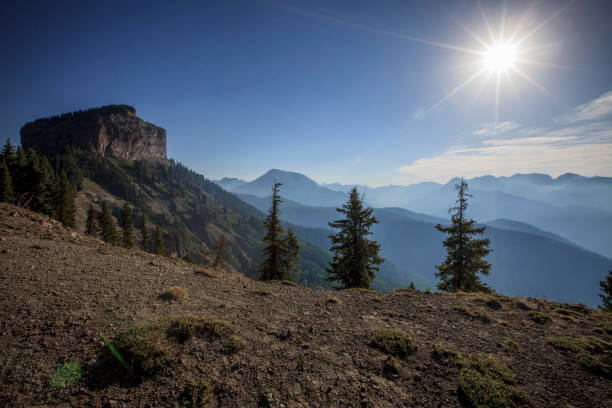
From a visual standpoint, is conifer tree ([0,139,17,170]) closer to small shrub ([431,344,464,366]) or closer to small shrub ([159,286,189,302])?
small shrub ([159,286,189,302])

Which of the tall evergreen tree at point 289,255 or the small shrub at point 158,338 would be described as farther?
the tall evergreen tree at point 289,255

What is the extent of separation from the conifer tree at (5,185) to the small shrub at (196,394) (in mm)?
47819

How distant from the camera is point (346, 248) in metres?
22.3

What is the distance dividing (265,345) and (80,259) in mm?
11702

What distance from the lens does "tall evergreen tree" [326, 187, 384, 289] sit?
2156 cm

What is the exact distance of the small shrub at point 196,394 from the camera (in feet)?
15.3

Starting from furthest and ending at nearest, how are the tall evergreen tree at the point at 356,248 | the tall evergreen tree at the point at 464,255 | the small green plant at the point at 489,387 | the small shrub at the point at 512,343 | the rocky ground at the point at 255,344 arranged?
the tall evergreen tree at the point at 356,248, the tall evergreen tree at the point at 464,255, the small shrub at the point at 512,343, the small green plant at the point at 489,387, the rocky ground at the point at 255,344

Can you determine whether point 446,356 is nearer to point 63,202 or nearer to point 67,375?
point 67,375

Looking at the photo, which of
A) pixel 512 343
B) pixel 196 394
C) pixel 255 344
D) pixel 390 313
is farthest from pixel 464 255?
pixel 196 394

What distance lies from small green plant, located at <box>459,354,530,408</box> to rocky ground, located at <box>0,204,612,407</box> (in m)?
0.12

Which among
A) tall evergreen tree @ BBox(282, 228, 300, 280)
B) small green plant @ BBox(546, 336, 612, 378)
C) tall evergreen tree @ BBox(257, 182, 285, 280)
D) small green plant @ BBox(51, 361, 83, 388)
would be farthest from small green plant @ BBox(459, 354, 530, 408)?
tall evergreen tree @ BBox(282, 228, 300, 280)

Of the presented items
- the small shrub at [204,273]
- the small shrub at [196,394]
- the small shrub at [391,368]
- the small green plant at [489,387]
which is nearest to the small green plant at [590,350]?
the small green plant at [489,387]

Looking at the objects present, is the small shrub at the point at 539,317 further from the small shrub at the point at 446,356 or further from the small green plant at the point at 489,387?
the small shrub at the point at 446,356

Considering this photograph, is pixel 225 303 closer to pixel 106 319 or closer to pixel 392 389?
pixel 106 319
